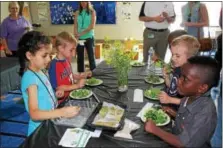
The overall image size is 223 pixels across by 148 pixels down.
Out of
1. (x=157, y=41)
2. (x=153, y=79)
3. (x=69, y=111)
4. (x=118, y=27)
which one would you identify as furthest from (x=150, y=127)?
(x=118, y=27)

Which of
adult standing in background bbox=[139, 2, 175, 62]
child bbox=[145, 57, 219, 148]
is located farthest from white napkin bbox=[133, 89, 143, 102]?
adult standing in background bbox=[139, 2, 175, 62]

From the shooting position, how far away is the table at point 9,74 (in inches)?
142

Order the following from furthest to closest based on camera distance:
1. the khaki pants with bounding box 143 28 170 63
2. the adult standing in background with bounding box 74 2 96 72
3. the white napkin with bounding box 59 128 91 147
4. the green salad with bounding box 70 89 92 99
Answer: the adult standing in background with bounding box 74 2 96 72 < the khaki pants with bounding box 143 28 170 63 < the green salad with bounding box 70 89 92 99 < the white napkin with bounding box 59 128 91 147

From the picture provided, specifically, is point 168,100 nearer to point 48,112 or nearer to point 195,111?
point 195,111

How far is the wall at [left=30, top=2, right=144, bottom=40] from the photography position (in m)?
6.38

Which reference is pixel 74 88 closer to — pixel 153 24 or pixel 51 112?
pixel 51 112

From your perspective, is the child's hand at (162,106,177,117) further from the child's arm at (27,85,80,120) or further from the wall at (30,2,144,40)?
the wall at (30,2,144,40)

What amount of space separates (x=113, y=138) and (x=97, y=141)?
0.29 ft

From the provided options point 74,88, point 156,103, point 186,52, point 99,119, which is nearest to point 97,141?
point 99,119

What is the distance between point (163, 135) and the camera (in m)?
1.30

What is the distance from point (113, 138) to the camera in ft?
4.32

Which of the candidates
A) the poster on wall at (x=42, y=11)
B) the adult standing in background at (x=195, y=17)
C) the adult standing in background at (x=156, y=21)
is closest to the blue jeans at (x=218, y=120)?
the adult standing in background at (x=156, y=21)

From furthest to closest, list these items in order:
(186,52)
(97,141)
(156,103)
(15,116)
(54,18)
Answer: (54,18), (15,116), (186,52), (156,103), (97,141)

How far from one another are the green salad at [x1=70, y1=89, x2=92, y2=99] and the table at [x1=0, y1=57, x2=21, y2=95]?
6.77 ft
